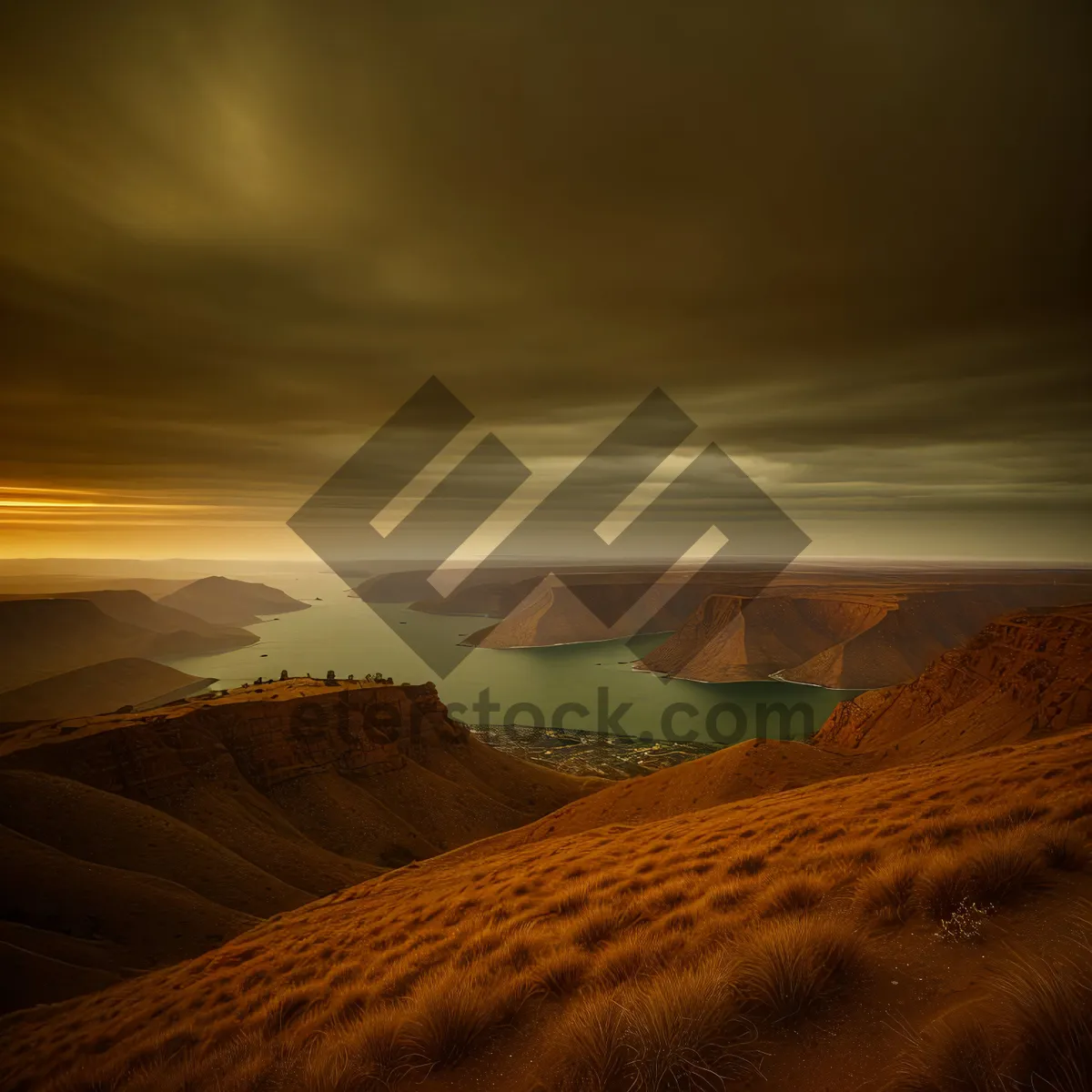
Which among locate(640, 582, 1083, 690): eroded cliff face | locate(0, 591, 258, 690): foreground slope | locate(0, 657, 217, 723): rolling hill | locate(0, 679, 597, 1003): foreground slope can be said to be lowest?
locate(640, 582, 1083, 690): eroded cliff face

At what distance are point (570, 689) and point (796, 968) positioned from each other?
109331 mm

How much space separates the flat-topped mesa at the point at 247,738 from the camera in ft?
107

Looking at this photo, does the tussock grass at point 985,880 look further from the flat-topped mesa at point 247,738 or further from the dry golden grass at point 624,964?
the flat-topped mesa at point 247,738

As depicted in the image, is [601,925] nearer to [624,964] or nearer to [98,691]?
[624,964]

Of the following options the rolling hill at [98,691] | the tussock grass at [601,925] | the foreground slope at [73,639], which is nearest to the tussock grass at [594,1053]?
the tussock grass at [601,925]

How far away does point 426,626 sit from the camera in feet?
645

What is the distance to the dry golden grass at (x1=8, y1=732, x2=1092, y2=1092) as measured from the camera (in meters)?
3.06

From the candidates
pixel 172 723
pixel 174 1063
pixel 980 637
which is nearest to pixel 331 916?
pixel 174 1063

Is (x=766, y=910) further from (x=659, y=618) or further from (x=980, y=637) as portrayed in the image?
(x=659, y=618)

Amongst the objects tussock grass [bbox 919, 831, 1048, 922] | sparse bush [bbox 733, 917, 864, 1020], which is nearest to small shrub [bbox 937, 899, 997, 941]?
tussock grass [bbox 919, 831, 1048, 922]

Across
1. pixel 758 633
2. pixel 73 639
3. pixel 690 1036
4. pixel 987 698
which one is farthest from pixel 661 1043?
pixel 73 639

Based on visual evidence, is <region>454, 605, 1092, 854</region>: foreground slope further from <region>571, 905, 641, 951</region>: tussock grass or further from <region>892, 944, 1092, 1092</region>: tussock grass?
<region>892, 944, 1092, 1092</region>: tussock grass

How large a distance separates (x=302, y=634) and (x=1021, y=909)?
667 ft

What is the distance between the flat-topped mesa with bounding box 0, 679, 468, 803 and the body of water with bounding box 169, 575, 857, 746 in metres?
41.3
